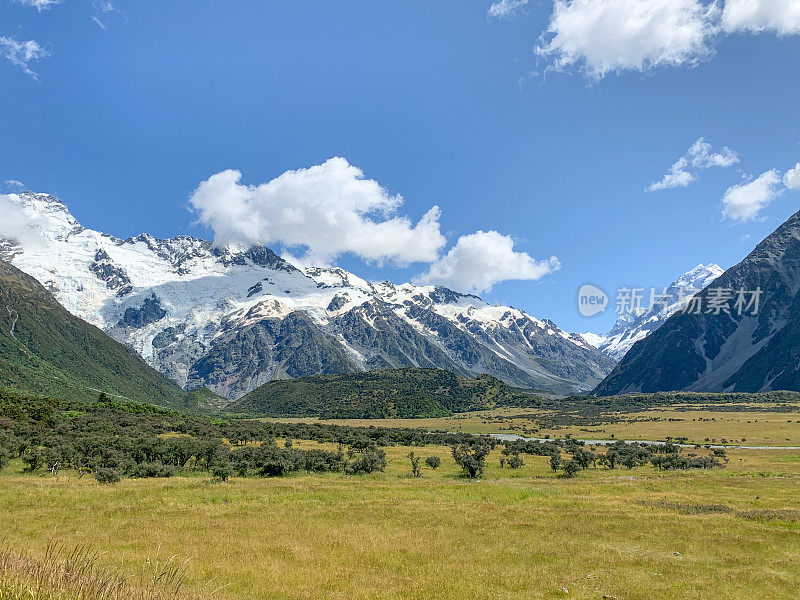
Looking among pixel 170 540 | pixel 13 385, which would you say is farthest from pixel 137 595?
pixel 13 385

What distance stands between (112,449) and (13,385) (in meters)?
168

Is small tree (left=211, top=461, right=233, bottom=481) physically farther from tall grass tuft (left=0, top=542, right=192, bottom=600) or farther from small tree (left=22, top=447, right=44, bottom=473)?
tall grass tuft (left=0, top=542, right=192, bottom=600)

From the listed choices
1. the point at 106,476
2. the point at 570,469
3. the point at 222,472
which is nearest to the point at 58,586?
the point at 222,472

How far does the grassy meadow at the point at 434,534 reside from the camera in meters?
22.2

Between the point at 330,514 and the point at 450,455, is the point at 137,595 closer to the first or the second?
the point at 330,514

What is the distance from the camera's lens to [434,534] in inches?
1282

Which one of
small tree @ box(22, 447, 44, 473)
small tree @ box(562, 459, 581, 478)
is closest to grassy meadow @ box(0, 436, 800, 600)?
small tree @ box(22, 447, 44, 473)

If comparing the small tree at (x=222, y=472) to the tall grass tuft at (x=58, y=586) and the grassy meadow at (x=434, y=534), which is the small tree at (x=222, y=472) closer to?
the grassy meadow at (x=434, y=534)

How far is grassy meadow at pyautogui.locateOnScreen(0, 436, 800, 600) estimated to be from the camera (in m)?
22.2

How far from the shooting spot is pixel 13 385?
627 feet

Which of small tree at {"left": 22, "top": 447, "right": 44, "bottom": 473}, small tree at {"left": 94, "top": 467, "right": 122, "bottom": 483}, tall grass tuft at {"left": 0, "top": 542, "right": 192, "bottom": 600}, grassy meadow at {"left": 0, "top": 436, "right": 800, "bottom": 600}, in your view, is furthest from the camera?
small tree at {"left": 22, "top": 447, "right": 44, "bottom": 473}

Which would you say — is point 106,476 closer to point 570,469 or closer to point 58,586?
point 58,586

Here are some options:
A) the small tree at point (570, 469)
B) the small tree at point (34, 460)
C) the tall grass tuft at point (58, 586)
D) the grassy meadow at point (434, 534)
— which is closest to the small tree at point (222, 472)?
the grassy meadow at point (434, 534)

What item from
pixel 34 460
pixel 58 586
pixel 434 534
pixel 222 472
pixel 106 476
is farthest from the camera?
pixel 34 460
